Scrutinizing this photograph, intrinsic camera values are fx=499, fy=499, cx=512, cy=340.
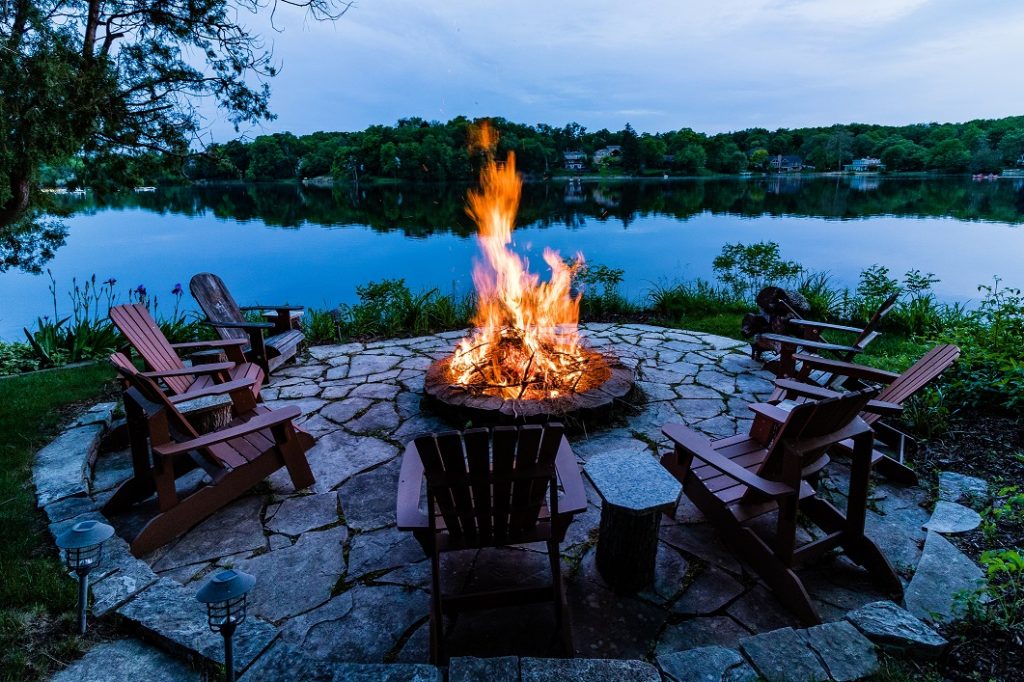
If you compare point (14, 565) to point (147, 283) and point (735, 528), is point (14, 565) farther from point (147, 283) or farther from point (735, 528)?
point (147, 283)

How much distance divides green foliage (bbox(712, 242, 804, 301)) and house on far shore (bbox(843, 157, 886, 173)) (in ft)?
205

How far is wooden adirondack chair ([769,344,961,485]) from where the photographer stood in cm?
285

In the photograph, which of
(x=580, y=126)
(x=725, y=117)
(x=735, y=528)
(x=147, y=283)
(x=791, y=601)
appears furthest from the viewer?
(x=725, y=117)

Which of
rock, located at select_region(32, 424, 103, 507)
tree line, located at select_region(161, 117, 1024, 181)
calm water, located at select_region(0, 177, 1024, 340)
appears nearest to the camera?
rock, located at select_region(32, 424, 103, 507)

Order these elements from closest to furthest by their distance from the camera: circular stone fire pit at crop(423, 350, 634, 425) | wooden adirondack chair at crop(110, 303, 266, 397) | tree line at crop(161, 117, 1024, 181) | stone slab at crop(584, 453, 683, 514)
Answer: stone slab at crop(584, 453, 683, 514) < wooden adirondack chair at crop(110, 303, 266, 397) < circular stone fire pit at crop(423, 350, 634, 425) < tree line at crop(161, 117, 1024, 181)

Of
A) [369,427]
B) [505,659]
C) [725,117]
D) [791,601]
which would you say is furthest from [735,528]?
[725,117]

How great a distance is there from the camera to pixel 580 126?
130 ft

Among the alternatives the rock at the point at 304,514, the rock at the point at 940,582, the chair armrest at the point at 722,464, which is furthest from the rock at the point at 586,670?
the rock at the point at 304,514

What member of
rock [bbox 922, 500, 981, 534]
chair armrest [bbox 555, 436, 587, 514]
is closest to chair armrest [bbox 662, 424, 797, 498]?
chair armrest [bbox 555, 436, 587, 514]

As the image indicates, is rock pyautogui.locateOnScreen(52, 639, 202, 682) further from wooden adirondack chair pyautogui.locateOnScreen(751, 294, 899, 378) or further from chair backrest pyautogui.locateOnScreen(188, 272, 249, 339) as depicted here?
wooden adirondack chair pyautogui.locateOnScreen(751, 294, 899, 378)

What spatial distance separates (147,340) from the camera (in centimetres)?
339

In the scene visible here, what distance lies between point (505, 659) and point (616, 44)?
2353cm

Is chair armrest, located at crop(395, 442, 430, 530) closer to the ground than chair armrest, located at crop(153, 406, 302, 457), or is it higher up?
closer to the ground

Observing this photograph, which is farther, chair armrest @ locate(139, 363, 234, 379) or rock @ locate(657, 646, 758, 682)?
chair armrest @ locate(139, 363, 234, 379)
